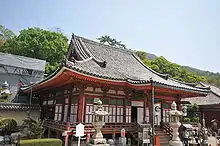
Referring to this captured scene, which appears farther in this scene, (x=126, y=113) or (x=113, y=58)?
(x=113, y=58)

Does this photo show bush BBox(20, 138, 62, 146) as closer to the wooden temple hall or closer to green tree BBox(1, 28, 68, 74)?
the wooden temple hall

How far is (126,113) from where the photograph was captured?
47.3ft

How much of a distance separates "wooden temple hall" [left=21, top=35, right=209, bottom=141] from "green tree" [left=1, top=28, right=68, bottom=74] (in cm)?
2124

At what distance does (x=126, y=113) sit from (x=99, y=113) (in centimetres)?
538

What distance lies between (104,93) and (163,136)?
526cm

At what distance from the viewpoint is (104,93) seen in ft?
44.4

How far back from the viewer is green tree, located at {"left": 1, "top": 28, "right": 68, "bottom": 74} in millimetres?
36938

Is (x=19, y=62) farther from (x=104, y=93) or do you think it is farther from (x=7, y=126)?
(x=104, y=93)

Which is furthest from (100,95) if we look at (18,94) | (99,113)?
(18,94)

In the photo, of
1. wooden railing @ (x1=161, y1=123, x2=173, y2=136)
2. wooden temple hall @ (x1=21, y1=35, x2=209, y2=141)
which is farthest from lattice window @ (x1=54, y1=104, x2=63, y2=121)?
wooden railing @ (x1=161, y1=123, x2=173, y2=136)

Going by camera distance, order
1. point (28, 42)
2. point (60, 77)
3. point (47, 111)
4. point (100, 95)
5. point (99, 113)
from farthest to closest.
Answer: point (28, 42), point (47, 111), point (100, 95), point (60, 77), point (99, 113)

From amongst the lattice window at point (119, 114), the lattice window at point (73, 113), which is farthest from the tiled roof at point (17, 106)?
the lattice window at point (119, 114)

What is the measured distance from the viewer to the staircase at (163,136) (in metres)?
12.8

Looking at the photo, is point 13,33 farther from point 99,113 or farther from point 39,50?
point 99,113
